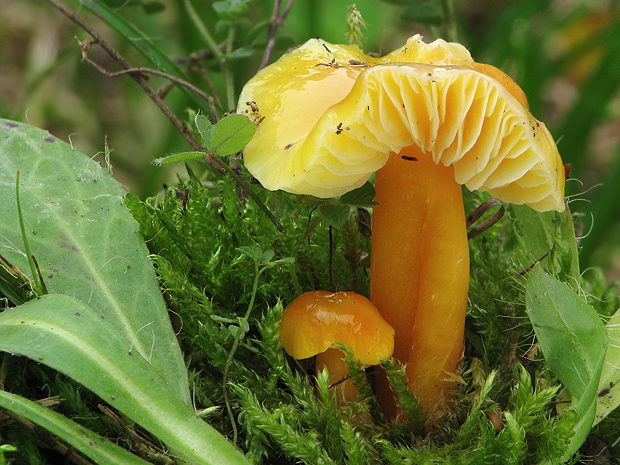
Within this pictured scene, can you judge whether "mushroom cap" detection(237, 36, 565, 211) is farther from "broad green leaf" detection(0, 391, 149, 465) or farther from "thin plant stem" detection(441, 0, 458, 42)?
"thin plant stem" detection(441, 0, 458, 42)

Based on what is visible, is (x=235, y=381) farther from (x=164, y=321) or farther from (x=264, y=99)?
(x=264, y=99)

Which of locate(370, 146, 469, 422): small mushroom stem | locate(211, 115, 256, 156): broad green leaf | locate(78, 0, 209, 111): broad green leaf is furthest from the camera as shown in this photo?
locate(78, 0, 209, 111): broad green leaf

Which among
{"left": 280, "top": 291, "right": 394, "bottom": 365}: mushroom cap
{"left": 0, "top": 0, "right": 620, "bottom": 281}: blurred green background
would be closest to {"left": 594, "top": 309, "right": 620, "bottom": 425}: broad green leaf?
{"left": 280, "top": 291, "right": 394, "bottom": 365}: mushroom cap

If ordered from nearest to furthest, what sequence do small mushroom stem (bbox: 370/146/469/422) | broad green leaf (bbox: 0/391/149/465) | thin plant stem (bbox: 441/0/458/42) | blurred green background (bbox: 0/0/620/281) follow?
broad green leaf (bbox: 0/391/149/465) → small mushroom stem (bbox: 370/146/469/422) → thin plant stem (bbox: 441/0/458/42) → blurred green background (bbox: 0/0/620/281)

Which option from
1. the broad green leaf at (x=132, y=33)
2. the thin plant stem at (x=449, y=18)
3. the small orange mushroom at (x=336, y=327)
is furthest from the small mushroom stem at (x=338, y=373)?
the thin plant stem at (x=449, y=18)

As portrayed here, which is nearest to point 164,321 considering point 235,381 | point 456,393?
point 235,381
